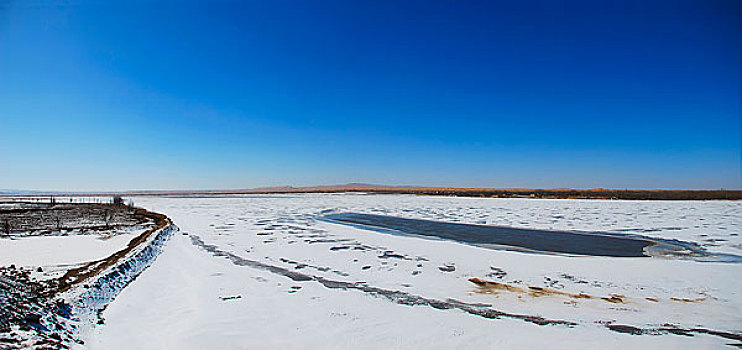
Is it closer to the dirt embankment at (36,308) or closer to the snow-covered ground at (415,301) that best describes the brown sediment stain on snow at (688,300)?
the snow-covered ground at (415,301)

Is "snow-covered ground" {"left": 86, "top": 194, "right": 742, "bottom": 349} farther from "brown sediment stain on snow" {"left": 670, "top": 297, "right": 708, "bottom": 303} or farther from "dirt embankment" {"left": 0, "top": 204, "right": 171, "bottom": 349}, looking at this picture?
"dirt embankment" {"left": 0, "top": 204, "right": 171, "bottom": 349}

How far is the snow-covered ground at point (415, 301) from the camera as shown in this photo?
3891mm

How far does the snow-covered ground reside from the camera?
3.89 meters

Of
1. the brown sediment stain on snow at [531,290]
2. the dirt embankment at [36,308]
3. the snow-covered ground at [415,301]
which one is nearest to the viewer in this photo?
the dirt embankment at [36,308]

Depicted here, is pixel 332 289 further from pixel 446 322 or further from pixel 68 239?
pixel 68 239

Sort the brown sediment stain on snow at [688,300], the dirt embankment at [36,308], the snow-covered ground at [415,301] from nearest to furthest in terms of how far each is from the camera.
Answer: the dirt embankment at [36,308] < the snow-covered ground at [415,301] < the brown sediment stain on snow at [688,300]

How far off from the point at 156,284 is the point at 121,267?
51.5 inches

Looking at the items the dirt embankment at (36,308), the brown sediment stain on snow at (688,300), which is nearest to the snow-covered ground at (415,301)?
the brown sediment stain on snow at (688,300)

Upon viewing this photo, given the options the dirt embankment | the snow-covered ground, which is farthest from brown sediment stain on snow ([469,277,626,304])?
the dirt embankment

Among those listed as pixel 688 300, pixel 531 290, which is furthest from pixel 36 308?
pixel 688 300

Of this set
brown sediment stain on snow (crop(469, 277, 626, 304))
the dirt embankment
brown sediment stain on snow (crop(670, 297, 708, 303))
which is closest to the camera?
the dirt embankment

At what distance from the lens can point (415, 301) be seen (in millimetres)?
5156

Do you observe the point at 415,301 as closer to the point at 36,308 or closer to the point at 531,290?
the point at 531,290

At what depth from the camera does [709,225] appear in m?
13.1
